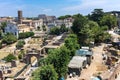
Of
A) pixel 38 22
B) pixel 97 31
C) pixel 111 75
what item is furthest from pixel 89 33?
pixel 38 22

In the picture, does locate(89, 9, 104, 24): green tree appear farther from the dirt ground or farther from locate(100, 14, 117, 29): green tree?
the dirt ground

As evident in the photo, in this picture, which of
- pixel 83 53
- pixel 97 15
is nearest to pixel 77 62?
pixel 83 53

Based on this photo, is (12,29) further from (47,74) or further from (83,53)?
(47,74)

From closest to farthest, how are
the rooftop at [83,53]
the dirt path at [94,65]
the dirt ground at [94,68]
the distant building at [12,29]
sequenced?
→ 1. the dirt ground at [94,68]
2. the dirt path at [94,65]
3. the rooftop at [83,53]
4. the distant building at [12,29]

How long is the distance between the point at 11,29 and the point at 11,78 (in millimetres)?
48730

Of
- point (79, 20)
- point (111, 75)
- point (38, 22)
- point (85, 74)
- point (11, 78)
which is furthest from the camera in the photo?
point (38, 22)

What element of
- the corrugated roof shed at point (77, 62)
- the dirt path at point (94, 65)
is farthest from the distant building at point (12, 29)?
the corrugated roof shed at point (77, 62)

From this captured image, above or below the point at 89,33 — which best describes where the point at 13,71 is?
below

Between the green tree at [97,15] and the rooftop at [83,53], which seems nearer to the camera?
the rooftop at [83,53]

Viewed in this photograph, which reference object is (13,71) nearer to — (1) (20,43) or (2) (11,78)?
(2) (11,78)

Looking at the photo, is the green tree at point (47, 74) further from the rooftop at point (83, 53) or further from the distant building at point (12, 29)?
the distant building at point (12, 29)

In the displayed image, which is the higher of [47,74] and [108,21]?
[108,21]

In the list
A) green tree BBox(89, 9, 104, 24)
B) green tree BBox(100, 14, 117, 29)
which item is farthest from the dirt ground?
green tree BBox(89, 9, 104, 24)

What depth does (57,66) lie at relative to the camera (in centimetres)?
2936
